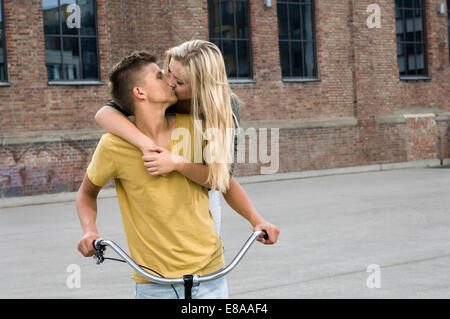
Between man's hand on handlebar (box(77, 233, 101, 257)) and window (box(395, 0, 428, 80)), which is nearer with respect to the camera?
man's hand on handlebar (box(77, 233, 101, 257))

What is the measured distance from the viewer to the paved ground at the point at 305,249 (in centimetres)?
672

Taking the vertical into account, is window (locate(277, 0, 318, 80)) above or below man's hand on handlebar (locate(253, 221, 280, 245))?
above

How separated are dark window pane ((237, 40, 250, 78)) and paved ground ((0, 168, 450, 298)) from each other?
5.91 meters

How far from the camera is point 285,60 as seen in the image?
70.6 ft

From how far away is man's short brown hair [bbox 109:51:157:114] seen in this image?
2.53m

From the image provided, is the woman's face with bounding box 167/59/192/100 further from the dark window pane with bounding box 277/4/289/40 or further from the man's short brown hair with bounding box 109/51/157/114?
the dark window pane with bounding box 277/4/289/40

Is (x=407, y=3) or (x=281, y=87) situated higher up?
(x=407, y=3)

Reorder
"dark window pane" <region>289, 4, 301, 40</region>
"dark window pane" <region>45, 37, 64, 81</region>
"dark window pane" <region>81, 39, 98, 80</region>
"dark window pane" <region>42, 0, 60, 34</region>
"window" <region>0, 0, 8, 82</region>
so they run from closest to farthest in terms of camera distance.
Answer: "window" <region>0, 0, 8, 82</region> < "dark window pane" <region>42, 0, 60, 34</region> < "dark window pane" <region>45, 37, 64, 81</region> < "dark window pane" <region>81, 39, 98, 80</region> < "dark window pane" <region>289, 4, 301, 40</region>

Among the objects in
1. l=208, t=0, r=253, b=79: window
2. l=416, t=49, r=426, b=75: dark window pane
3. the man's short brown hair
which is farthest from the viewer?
l=416, t=49, r=426, b=75: dark window pane

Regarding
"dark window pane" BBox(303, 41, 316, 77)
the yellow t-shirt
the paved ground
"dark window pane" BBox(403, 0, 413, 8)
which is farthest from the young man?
"dark window pane" BBox(403, 0, 413, 8)

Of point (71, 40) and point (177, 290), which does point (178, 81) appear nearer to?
point (177, 290)

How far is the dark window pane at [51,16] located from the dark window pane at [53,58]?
217 mm

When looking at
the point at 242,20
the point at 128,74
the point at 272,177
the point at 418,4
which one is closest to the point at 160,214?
the point at 128,74

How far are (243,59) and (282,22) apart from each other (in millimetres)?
1824
